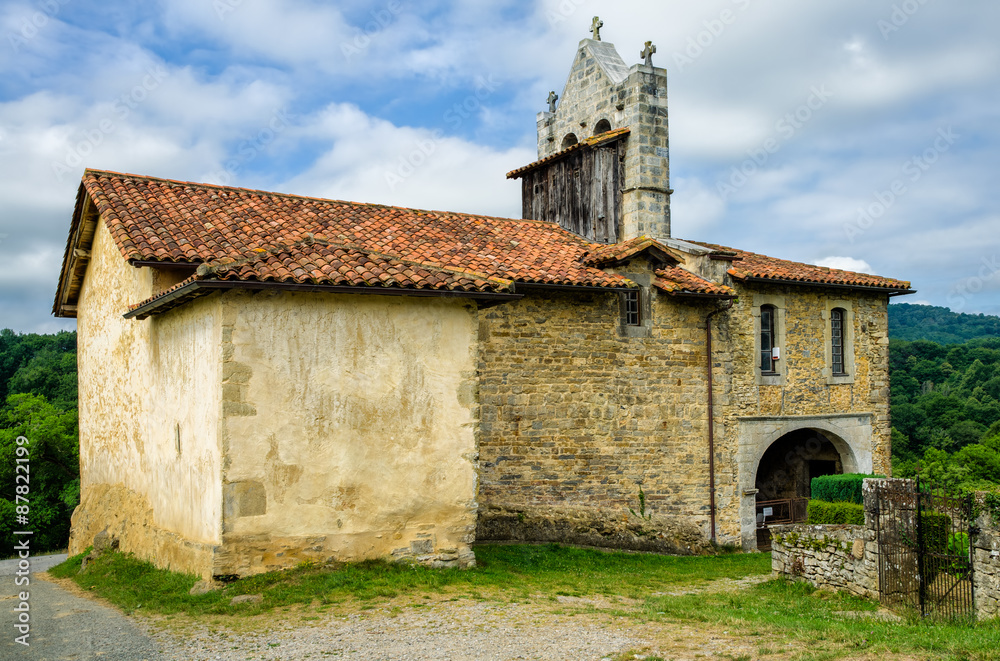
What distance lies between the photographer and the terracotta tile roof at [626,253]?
15016mm

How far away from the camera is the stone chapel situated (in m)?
9.73

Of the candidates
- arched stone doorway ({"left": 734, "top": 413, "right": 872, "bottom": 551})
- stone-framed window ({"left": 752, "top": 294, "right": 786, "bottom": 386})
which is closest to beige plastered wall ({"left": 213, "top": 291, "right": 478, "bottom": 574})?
arched stone doorway ({"left": 734, "top": 413, "right": 872, "bottom": 551})

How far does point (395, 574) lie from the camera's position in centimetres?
990

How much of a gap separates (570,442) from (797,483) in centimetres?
872

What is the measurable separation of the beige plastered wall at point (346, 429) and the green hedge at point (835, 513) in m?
6.76

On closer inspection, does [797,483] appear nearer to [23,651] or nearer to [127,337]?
[127,337]

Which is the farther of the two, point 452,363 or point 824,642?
point 452,363

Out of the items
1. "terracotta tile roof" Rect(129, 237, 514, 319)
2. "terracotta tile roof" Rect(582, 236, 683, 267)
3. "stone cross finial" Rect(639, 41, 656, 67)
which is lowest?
"terracotta tile roof" Rect(129, 237, 514, 319)

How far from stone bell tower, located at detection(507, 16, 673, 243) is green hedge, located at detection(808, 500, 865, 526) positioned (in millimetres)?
6934

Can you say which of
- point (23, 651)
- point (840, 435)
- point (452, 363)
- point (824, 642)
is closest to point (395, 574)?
point (452, 363)

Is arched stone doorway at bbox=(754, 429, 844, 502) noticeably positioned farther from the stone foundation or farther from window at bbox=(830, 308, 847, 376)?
the stone foundation

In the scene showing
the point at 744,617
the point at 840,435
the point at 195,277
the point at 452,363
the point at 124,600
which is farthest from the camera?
the point at 840,435

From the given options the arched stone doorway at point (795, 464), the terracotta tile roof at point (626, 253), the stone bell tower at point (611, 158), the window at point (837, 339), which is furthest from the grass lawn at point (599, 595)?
the stone bell tower at point (611, 158)

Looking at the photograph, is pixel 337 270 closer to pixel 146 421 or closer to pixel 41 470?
pixel 146 421
